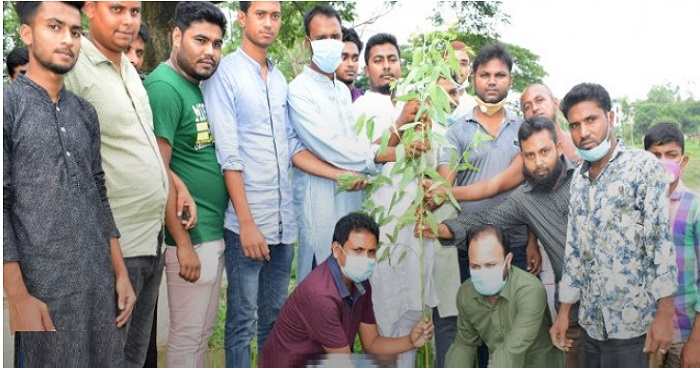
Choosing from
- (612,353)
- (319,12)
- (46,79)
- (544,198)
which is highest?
(319,12)

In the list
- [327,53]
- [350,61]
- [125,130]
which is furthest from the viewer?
[350,61]

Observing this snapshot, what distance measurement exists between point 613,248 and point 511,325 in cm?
58

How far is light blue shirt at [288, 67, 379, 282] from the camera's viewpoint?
161 inches

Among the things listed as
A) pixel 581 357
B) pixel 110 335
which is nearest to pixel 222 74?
pixel 110 335

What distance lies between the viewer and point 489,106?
4090 millimetres

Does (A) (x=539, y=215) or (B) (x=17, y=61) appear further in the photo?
(B) (x=17, y=61)

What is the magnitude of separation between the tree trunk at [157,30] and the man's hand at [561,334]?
2.40m

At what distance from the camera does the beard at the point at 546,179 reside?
401 centimetres

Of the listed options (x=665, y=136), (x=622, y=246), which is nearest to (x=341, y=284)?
(x=622, y=246)

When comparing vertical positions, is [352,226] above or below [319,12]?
below

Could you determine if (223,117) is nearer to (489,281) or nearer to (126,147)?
(126,147)

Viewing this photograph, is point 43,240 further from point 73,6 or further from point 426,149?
point 426,149

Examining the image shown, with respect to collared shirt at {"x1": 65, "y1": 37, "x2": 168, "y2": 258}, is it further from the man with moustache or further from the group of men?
the man with moustache

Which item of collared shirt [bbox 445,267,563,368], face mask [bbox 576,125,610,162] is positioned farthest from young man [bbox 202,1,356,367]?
face mask [bbox 576,125,610,162]
